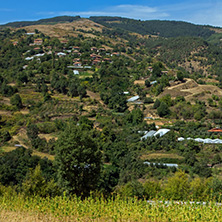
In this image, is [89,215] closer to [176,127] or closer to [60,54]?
[176,127]

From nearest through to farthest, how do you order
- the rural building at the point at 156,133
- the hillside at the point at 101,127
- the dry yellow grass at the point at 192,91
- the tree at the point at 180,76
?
the hillside at the point at 101,127 → the rural building at the point at 156,133 → the dry yellow grass at the point at 192,91 → the tree at the point at 180,76

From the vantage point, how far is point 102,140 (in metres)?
35.3

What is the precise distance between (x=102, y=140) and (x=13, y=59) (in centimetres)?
4586

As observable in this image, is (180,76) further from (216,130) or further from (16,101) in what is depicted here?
(16,101)

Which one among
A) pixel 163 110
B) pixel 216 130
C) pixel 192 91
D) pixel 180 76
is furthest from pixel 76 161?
pixel 180 76

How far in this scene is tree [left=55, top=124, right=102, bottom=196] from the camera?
13.7m

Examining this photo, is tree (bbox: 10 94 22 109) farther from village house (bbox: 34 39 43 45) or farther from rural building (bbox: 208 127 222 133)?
village house (bbox: 34 39 43 45)

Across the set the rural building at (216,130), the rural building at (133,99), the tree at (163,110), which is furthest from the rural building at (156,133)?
the rural building at (133,99)

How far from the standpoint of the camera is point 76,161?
13.5 meters

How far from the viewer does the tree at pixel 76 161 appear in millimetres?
13695

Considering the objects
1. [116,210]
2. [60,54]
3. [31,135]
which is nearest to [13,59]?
[60,54]

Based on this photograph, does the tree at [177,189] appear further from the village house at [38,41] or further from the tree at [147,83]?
the village house at [38,41]

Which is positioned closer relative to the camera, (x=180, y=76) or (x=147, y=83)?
(x=180, y=76)

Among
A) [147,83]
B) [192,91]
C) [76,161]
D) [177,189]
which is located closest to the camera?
[76,161]
